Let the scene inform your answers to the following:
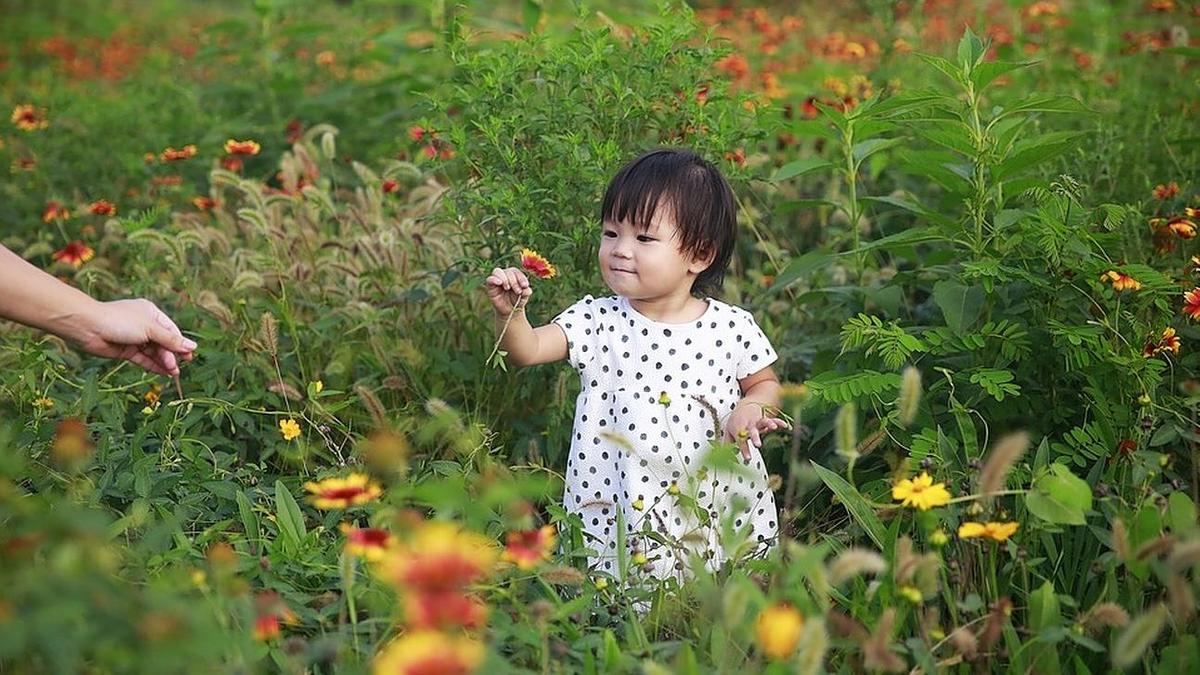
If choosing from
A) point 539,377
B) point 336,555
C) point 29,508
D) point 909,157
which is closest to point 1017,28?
point 909,157

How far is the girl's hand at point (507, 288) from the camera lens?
9.42ft

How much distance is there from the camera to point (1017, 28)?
252 inches

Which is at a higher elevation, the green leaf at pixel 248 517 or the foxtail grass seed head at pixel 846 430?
the foxtail grass seed head at pixel 846 430

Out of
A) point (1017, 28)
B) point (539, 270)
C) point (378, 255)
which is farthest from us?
point (1017, 28)

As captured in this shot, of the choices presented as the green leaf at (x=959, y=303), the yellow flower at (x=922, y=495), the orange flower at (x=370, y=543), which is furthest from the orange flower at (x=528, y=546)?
the green leaf at (x=959, y=303)

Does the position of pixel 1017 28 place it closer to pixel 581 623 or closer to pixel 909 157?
pixel 909 157

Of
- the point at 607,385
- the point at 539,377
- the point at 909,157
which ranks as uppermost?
the point at 909,157

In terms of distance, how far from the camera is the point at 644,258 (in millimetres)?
3053

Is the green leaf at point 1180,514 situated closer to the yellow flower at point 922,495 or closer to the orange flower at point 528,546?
the yellow flower at point 922,495

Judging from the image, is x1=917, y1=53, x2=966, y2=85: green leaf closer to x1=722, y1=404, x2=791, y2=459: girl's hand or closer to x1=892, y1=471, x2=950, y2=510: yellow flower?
x1=722, y1=404, x2=791, y2=459: girl's hand

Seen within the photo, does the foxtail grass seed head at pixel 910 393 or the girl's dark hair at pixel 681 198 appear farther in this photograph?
the girl's dark hair at pixel 681 198

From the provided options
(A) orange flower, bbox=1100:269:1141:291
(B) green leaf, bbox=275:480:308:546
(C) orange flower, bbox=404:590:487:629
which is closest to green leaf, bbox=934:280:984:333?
(A) orange flower, bbox=1100:269:1141:291

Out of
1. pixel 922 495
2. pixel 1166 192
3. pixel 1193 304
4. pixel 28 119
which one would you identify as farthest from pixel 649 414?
pixel 28 119

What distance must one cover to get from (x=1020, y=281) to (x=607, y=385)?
1.13 meters
